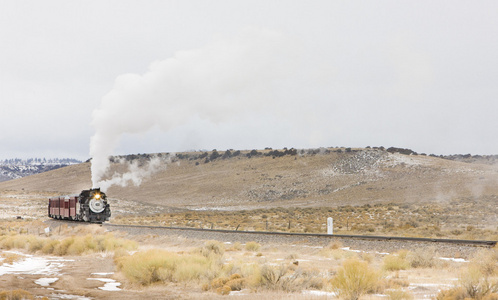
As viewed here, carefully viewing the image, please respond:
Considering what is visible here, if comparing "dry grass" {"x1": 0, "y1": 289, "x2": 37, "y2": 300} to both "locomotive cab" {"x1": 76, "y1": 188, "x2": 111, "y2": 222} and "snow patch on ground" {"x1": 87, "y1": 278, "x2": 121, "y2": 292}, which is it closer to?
"snow patch on ground" {"x1": 87, "y1": 278, "x2": 121, "y2": 292}

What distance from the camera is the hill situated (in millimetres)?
81250

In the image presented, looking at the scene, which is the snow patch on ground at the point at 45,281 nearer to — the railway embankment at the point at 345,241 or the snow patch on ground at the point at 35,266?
the snow patch on ground at the point at 35,266

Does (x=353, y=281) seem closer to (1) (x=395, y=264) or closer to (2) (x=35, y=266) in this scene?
(1) (x=395, y=264)

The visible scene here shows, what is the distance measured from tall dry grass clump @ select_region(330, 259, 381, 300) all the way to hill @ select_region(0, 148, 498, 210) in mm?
54054

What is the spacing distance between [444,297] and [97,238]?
18950 mm

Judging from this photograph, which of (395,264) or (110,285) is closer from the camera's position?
(110,285)

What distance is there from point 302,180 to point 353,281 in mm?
91975

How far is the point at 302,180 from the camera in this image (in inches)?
4043

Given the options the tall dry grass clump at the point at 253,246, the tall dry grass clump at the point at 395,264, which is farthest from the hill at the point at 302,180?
the tall dry grass clump at the point at 395,264

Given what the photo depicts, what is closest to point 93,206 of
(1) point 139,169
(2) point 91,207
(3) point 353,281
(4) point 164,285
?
(2) point 91,207

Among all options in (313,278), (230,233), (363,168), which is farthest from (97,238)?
(363,168)

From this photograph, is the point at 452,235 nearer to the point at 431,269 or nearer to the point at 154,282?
the point at 431,269

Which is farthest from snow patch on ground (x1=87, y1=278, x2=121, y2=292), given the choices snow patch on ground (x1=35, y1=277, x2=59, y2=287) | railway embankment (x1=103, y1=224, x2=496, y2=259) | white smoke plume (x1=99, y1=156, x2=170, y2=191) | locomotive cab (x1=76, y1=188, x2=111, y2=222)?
white smoke plume (x1=99, y1=156, x2=170, y2=191)

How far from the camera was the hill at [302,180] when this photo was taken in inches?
3199
